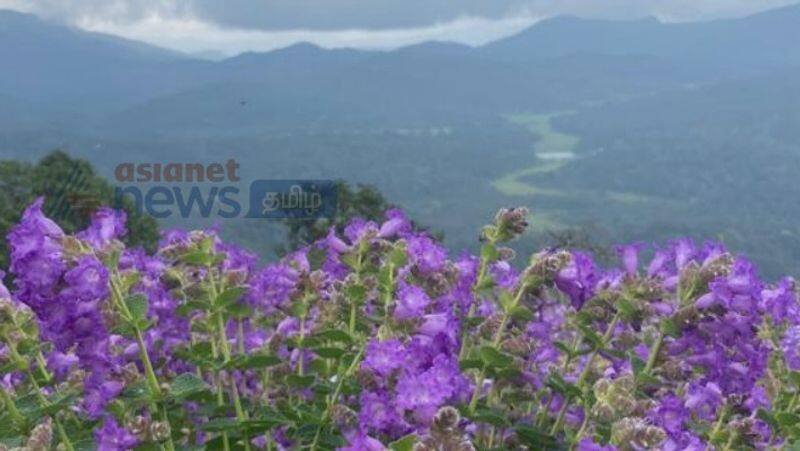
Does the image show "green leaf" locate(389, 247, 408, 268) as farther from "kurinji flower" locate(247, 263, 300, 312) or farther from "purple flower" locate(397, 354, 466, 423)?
"purple flower" locate(397, 354, 466, 423)

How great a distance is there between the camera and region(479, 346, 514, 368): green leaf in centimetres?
318

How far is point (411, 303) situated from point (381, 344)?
0.30 metres

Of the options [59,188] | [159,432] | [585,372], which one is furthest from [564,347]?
[59,188]

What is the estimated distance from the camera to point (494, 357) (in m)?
3.18

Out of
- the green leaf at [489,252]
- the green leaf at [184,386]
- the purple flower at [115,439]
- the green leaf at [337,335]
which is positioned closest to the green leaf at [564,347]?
the green leaf at [489,252]

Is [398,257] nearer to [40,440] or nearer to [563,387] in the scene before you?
[563,387]

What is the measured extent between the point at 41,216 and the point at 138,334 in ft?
1.74

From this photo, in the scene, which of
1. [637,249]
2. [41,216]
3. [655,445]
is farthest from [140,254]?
[655,445]

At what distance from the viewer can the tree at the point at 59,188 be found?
36.3 m

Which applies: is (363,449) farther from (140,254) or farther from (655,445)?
(140,254)

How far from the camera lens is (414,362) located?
9.73 ft

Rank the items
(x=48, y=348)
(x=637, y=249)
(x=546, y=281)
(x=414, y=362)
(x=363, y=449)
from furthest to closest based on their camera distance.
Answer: (x=637, y=249) < (x=546, y=281) < (x=48, y=348) < (x=414, y=362) < (x=363, y=449)

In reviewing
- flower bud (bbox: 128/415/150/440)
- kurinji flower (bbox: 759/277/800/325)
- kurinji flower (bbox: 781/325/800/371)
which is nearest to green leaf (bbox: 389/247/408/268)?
flower bud (bbox: 128/415/150/440)

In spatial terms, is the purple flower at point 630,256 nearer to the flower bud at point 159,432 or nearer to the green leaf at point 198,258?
the green leaf at point 198,258
